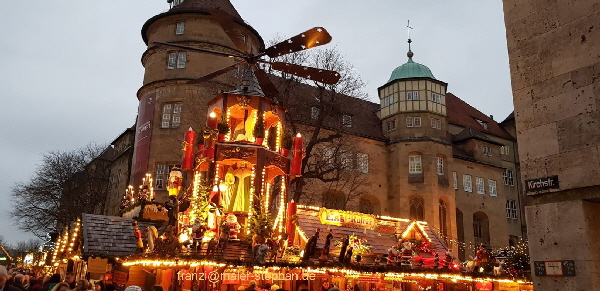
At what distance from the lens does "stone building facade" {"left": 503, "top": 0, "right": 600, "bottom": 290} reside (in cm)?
802

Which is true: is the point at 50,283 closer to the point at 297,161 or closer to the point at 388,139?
the point at 297,161

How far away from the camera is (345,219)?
73.2 ft

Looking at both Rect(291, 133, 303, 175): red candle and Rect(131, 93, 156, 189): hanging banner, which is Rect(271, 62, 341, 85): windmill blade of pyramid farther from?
Rect(131, 93, 156, 189): hanging banner

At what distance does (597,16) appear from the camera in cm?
827

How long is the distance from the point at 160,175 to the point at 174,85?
244 inches

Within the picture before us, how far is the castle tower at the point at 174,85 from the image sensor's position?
1232 inches

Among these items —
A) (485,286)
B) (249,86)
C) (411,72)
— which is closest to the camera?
(249,86)

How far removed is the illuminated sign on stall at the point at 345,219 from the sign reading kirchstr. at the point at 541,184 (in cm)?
1354

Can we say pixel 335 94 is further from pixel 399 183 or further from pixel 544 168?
pixel 544 168

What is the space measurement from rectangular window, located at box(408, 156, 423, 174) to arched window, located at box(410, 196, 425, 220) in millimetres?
2190

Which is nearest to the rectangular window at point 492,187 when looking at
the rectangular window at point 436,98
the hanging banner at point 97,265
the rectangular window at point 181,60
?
the rectangular window at point 436,98

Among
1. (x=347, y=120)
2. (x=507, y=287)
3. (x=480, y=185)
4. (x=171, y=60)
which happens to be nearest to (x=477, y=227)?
(x=480, y=185)

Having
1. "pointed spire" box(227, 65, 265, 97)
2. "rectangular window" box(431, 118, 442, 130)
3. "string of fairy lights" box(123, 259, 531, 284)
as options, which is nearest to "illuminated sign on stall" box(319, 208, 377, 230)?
"string of fairy lights" box(123, 259, 531, 284)

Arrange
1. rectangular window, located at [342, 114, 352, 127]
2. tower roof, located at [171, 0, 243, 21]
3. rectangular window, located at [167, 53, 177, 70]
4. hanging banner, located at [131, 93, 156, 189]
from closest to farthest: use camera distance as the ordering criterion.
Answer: hanging banner, located at [131, 93, 156, 189]
rectangular window, located at [167, 53, 177, 70]
tower roof, located at [171, 0, 243, 21]
rectangular window, located at [342, 114, 352, 127]
